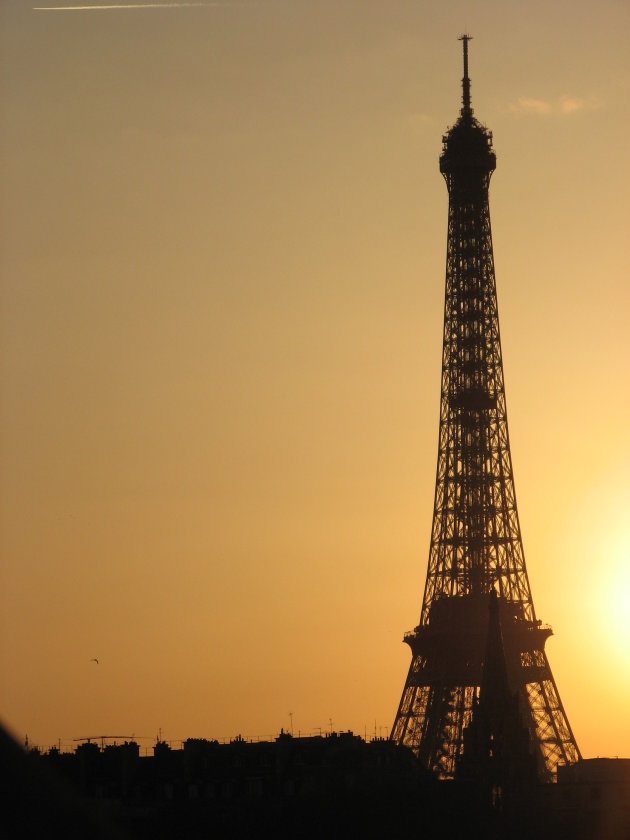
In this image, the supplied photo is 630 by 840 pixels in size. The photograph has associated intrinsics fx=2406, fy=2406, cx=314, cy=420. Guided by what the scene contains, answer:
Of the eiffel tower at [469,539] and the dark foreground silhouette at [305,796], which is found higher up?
the eiffel tower at [469,539]

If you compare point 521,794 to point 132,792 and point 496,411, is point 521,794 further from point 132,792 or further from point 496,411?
point 496,411

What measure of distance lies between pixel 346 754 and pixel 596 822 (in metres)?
15.6

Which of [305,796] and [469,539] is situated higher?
[469,539]

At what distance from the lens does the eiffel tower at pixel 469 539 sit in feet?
476

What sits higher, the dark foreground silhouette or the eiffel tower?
the eiffel tower

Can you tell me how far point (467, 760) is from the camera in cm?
12988

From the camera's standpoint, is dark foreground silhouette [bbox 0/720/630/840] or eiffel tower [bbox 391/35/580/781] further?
eiffel tower [bbox 391/35/580/781]

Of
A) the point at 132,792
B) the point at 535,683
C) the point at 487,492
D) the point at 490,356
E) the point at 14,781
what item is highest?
the point at 490,356

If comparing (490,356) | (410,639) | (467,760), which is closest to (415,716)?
(410,639)

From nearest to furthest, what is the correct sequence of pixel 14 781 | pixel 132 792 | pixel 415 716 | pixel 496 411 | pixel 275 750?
pixel 14 781 → pixel 132 792 → pixel 275 750 → pixel 415 716 → pixel 496 411

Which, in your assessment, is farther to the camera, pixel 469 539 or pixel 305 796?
pixel 469 539

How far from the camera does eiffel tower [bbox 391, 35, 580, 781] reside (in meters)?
145

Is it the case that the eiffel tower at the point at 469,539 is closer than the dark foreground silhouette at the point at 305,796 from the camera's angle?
No

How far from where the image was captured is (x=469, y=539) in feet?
497
